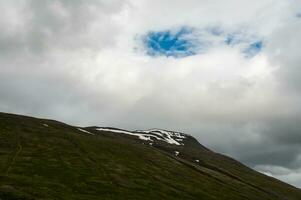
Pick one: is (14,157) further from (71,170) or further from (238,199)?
(238,199)

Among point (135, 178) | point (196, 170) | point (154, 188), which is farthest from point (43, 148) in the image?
point (196, 170)

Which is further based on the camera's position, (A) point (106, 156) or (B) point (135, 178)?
(A) point (106, 156)

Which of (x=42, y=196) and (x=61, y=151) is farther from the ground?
(x=61, y=151)

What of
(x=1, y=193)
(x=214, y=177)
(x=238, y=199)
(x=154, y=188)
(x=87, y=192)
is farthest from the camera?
(x=214, y=177)

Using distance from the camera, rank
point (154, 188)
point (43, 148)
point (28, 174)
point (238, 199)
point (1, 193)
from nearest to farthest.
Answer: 1. point (1, 193)
2. point (28, 174)
3. point (154, 188)
4. point (238, 199)
5. point (43, 148)

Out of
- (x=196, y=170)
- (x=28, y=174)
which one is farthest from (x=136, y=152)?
(x=28, y=174)

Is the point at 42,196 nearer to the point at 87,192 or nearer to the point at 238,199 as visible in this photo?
the point at 87,192

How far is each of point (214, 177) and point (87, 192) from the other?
77.3 metres

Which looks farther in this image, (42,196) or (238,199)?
(238,199)

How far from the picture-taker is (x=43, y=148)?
136625mm

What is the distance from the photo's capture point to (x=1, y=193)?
74562mm

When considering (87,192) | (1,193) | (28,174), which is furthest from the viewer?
(28,174)

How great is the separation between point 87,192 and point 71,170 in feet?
71.8

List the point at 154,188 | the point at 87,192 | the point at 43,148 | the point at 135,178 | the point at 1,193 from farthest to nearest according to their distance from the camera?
the point at 43,148, the point at 135,178, the point at 154,188, the point at 87,192, the point at 1,193
